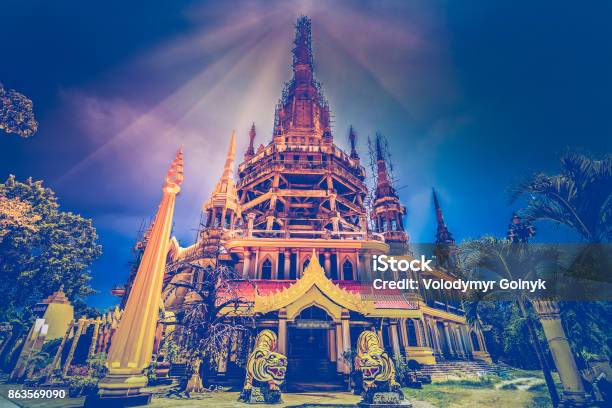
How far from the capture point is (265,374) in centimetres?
1033

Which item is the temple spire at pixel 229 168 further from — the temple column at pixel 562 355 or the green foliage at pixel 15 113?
the temple column at pixel 562 355

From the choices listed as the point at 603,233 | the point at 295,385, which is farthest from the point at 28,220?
the point at 603,233

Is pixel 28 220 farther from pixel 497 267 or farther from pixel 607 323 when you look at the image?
pixel 607 323

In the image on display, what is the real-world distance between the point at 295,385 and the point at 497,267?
955 centimetres

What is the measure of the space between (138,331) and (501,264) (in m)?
13.5

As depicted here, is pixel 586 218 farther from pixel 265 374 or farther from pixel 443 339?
pixel 443 339

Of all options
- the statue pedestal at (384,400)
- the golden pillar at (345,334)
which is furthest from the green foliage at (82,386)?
the statue pedestal at (384,400)

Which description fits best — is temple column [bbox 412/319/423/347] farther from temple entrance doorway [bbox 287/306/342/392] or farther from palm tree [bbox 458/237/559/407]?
palm tree [bbox 458/237/559/407]

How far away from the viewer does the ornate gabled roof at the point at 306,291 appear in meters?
12.2

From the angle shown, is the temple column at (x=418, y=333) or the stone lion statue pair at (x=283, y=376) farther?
the temple column at (x=418, y=333)

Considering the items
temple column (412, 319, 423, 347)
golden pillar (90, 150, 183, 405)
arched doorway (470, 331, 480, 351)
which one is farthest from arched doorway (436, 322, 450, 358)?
golden pillar (90, 150, 183, 405)

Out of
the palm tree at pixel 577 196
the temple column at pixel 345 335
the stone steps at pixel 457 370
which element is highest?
the palm tree at pixel 577 196

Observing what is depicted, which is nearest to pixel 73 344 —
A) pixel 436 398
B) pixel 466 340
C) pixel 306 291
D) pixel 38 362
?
pixel 38 362

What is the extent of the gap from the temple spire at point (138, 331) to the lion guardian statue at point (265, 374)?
3.33 metres
